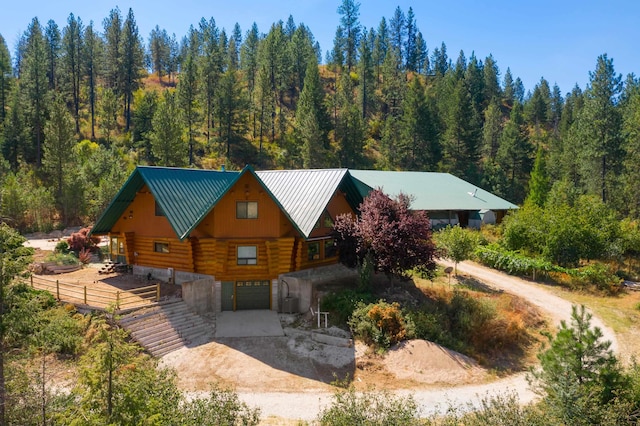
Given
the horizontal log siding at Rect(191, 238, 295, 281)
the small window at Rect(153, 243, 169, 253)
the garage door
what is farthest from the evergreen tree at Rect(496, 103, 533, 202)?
the small window at Rect(153, 243, 169, 253)

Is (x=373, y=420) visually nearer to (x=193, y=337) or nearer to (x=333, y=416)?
(x=333, y=416)

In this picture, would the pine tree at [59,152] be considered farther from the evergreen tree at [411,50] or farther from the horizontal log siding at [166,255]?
the evergreen tree at [411,50]

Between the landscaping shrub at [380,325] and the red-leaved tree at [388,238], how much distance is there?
2.62 meters

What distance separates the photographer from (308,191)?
24.0 m

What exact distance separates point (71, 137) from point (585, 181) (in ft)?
190

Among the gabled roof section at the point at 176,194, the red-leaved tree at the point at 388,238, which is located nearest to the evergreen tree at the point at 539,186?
the red-leaved tree at the point at 388,238

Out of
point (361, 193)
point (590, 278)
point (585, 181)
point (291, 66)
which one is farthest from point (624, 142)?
point (291, 66)

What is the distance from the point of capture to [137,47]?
72.6 meters

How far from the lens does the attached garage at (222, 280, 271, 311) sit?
21344mm

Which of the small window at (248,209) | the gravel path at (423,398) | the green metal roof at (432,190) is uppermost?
the green metal roof at (432,190)

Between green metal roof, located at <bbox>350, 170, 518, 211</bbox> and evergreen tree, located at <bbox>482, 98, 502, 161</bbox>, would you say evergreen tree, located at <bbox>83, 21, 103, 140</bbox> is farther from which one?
evergreen tree, located at <bbox>482, 98, 502, 161</bbox>

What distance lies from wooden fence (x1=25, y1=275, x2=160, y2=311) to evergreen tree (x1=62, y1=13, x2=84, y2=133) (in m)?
56.4

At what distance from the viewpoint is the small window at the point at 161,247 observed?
22.6 metres

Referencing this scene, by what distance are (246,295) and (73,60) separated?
66941 millimetres
